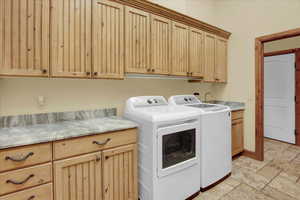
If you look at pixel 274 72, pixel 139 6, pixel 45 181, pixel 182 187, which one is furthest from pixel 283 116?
pixel 45 181

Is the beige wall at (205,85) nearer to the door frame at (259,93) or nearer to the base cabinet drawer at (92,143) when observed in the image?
the door frame at (259,93)

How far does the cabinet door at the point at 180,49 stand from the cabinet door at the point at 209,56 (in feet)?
1.57

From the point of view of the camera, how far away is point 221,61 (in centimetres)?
310

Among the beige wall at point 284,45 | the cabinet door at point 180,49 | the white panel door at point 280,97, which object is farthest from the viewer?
the white panel door at point 280,97

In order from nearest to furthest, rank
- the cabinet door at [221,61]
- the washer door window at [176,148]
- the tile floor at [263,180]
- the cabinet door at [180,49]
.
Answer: the washer door window at [176,148], the tile floor at [263,180], the cabinet door at [180,49], the cabinet door at [221,61]

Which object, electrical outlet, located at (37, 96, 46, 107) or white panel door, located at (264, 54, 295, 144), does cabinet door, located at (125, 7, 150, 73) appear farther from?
white panel door, located at (264, 54, 295, 144)

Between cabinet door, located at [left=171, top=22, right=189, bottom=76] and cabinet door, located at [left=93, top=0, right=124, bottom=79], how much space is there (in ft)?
2.69

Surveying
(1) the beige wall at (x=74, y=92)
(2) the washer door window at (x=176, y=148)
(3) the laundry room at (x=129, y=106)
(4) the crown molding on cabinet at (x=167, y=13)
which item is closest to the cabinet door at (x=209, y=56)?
(3) the laundry room at (x=129, y=106)

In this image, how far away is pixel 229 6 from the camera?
3.20 meters

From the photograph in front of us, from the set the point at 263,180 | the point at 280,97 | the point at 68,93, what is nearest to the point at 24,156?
the point at 68,93

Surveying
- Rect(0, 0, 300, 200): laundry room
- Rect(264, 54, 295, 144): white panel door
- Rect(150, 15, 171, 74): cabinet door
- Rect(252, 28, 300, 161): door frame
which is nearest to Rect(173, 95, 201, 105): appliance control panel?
Rect(0, 0, 300, 200): laundry room

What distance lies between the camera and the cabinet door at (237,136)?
9.19ft

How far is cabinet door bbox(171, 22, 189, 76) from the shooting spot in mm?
2355

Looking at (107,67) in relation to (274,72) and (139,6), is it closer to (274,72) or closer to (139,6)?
(139,6)
